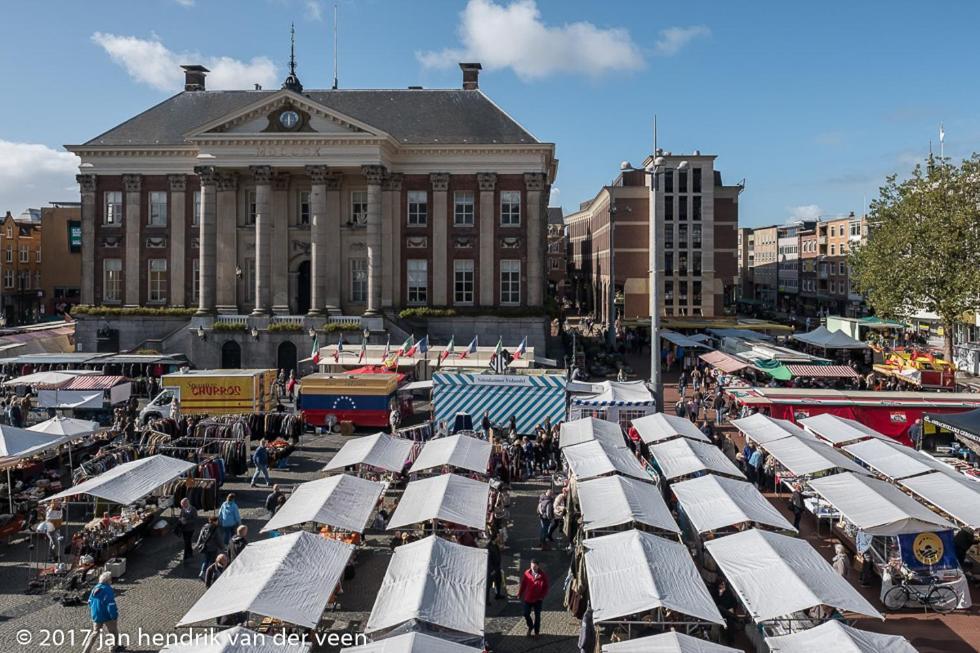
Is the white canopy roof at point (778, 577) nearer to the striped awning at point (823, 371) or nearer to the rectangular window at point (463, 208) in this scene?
the striped awning at point (823, 371)

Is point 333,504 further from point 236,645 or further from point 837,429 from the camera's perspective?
point 837,429

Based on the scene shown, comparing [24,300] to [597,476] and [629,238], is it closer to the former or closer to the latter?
[629,238]

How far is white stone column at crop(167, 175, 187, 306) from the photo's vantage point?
5281 cm

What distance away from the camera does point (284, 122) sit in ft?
159

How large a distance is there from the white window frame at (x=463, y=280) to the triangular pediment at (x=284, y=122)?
991cm

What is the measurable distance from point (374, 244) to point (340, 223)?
410 centimetres

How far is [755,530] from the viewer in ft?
51.0

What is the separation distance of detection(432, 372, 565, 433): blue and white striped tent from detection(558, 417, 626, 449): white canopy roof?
361 centimetres

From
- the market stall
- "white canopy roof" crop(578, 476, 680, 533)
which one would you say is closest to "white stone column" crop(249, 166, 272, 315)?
"white canopy roof" crop(578, 476, 680, 533)

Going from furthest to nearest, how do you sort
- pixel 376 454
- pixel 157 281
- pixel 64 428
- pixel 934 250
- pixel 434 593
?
pixel 157 281 < pixel 934 250 < pixel 64 428 < pixel 376 454 < pixel 434 593

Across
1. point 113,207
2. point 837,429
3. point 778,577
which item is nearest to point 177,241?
point 113,207

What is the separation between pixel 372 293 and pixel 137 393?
587 inches

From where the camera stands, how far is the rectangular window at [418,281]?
174ft

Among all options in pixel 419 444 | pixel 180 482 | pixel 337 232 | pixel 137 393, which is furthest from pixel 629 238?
pixel 180 482
